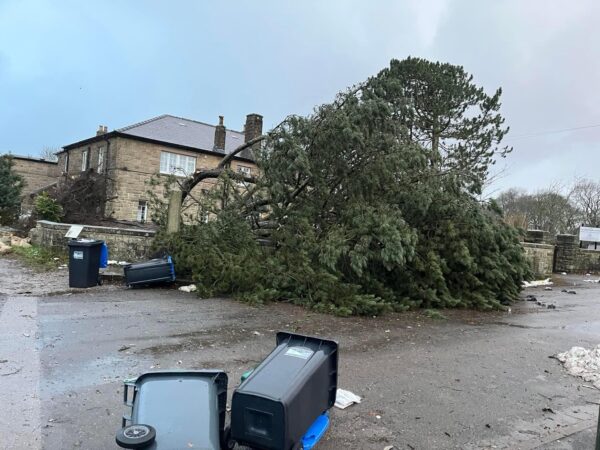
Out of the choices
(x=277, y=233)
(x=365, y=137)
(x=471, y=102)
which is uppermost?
(x=471, y=102)

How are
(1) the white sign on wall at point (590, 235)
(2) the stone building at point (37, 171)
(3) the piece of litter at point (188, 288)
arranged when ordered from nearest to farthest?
(3) the piece of litter at point (188, 288) < (1) the white sign on wall at point (590, 235) < (2) the stone building at point (37, 171)

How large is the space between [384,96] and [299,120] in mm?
2145

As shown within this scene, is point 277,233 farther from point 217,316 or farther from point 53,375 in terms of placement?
point 53,375

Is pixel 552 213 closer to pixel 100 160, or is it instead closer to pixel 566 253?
pixel 566 253

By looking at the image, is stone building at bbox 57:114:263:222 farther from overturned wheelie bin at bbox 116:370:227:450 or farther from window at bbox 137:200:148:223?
overturned wheelie bin at bbox 116:370:227:450

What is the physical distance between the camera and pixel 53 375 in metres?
4.96

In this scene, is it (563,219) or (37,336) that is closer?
(37,336)

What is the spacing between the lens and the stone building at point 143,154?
29500 millimetres

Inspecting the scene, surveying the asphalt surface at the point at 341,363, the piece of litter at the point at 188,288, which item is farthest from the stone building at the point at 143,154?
the asphalt surface at the point at 341,363

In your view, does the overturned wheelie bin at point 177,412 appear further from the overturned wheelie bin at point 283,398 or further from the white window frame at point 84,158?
the white window frame at point 84,158

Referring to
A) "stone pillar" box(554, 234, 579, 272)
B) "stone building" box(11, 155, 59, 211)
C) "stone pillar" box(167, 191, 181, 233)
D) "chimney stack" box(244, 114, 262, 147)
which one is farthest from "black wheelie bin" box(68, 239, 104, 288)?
"stone building" box(11, 155, 59, 211)

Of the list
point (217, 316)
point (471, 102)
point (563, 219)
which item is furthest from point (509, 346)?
point (563, 219)

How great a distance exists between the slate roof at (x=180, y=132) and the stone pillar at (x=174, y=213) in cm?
1689

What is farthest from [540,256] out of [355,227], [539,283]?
[355,227]
